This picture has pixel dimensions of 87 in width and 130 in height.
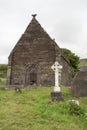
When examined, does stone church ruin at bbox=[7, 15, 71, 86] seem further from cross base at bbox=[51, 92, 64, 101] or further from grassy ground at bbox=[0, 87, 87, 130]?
grassy ground at bbox=[0, 87, 87, 130]

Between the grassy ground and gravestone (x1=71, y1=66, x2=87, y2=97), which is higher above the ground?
gravestone (x1=71, y1=66, x2=87, y2=97)

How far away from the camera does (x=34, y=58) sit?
1431 inches

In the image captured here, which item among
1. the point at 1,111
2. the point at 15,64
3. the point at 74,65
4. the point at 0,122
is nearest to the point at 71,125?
the point at 0,122

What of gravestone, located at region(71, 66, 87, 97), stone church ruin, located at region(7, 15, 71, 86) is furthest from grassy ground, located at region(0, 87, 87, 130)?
stone church ruin, located at region(7, 15, 71, 86)

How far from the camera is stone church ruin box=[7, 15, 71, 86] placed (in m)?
35.3

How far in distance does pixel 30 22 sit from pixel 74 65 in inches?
1063

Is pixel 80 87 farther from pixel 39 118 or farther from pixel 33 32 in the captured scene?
pixel 33 32

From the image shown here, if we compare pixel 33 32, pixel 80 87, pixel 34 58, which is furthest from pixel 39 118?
pixel 33 32

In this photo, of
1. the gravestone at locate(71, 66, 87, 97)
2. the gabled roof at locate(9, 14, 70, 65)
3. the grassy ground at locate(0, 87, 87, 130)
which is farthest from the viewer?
the gabled roof at locate(9, 14, 70, 65)

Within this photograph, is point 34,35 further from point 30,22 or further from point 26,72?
point 26,72

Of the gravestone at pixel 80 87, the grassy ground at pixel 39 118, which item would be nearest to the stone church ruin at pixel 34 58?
the gravestone at pixel 80 87

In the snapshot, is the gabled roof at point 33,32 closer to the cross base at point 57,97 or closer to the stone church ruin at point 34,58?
the stone church ruin at point 34,58

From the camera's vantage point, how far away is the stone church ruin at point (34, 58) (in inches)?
1389

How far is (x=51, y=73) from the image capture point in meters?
35.0
